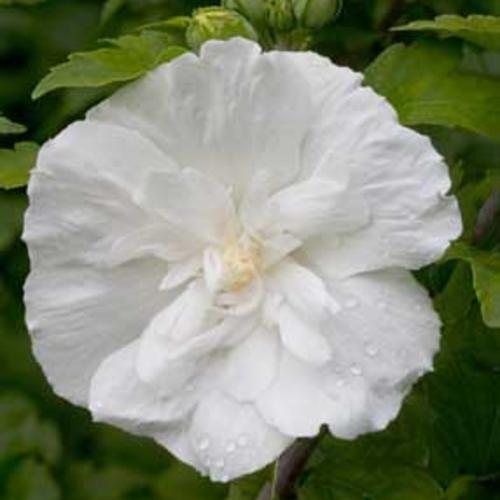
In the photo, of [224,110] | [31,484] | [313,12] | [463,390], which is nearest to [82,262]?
[224,110]

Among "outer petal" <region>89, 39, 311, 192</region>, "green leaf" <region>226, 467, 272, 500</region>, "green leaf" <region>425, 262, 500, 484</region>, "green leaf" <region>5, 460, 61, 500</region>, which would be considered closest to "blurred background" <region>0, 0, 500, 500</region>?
"green leaf" <region>5, 460, 61, 500</region>

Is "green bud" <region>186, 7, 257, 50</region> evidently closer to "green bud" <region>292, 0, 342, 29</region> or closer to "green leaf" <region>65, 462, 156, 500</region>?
"green bud" <region>292, 0, 342, 29</region>

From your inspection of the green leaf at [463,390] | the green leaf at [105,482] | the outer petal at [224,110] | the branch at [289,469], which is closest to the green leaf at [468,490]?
the green leaf at [463,390]

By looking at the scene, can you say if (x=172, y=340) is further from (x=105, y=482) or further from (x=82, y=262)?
(x=105, y=482)

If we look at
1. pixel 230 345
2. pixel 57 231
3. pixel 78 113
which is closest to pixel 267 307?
pixel 230 345

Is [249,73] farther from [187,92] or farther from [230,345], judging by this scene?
[230,345]

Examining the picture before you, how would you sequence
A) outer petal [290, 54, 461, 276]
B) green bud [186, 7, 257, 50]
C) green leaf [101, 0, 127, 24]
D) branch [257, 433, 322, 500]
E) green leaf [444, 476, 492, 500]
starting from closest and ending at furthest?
1. outer petal [290, 54, 461, 276]
2. green bud [186, 7, 257, 50]
3. branch [257, 433, 322, 500]
4. green leaf [444, 476, 492, 500]
5. green leaf [101, 0, 127, 24]

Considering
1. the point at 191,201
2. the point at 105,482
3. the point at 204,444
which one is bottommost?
the point at 105,482
